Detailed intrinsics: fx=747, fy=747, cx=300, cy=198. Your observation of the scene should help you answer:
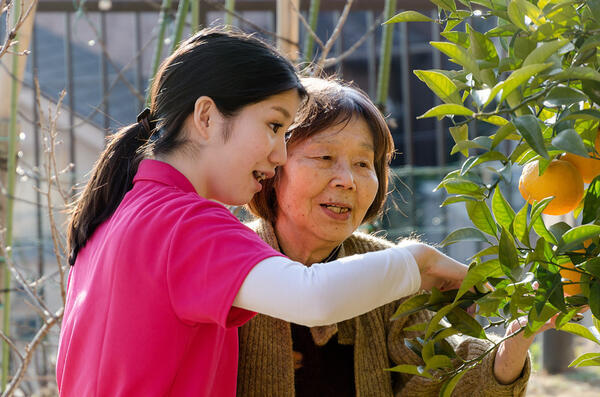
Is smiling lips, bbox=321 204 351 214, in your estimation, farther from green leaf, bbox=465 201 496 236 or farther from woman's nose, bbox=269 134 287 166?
green leaf, bbox=465 201 496 236

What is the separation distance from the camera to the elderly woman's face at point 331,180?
1512 millimetres

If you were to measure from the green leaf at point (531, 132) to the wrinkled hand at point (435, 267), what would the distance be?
39cm

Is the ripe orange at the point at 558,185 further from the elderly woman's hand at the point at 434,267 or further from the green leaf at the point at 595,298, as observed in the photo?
the elderly woman's hand at the point at 434,267

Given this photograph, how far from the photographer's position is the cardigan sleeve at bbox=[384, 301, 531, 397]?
1314 mm

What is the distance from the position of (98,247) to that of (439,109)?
613 mm

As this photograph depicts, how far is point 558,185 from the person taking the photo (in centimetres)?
85

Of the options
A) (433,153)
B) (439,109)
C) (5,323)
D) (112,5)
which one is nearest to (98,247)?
(439,109)

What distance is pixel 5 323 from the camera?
1.90m

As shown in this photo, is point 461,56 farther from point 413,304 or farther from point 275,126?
point 275,126

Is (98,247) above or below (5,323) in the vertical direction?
above

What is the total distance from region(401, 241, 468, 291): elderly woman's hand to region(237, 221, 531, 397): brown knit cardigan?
303mm

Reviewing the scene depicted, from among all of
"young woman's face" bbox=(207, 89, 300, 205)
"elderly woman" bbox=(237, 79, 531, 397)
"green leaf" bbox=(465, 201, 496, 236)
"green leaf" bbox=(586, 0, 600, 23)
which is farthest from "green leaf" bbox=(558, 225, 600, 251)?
"elderly woman" bbox=(237, 79, 531, 397)

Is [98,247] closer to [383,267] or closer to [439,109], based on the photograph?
[383,267]

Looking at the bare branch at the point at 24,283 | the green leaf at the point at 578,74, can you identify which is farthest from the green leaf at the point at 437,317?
the bare branch at the point at 24,283
